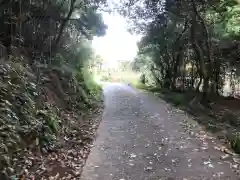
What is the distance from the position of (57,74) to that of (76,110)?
184cm

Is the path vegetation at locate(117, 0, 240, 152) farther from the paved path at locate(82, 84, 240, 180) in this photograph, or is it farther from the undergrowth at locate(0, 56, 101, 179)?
the undergrowth at locate(0, 56, 101, 179)

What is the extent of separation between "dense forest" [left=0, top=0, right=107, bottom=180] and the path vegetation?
3413mm

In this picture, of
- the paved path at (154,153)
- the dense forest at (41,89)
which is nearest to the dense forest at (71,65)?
the dense forest at (41,89)

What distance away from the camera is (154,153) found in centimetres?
742

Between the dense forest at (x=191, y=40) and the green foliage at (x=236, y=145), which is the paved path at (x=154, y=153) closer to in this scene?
the green foliage at (x=236, y=145)

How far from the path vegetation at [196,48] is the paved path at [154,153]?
3.07 metres

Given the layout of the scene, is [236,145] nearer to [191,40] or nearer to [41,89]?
[41,89]

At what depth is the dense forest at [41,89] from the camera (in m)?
6.33

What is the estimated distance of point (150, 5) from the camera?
18.3 metres

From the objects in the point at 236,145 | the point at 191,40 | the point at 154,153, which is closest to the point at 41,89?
the point at 154,153

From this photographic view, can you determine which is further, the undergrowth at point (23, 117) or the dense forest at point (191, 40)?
the dense forest at point (191, 40)

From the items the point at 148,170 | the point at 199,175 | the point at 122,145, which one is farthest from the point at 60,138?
the point at 199,175

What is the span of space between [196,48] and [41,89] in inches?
313

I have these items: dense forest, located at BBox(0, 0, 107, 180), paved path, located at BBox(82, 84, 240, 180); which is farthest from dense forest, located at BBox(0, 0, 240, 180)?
paved path, located at BBox(82, 84, 240, 180)
